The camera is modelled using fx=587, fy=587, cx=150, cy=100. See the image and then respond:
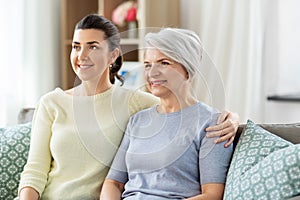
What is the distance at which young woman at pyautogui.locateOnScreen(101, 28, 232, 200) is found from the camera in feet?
5.93

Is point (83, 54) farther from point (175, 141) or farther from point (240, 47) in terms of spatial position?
point (240, 47)

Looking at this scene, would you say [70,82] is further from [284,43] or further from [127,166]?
[127,166]

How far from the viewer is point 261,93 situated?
10.2 feet

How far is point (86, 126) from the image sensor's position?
2043 mm

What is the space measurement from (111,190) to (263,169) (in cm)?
54

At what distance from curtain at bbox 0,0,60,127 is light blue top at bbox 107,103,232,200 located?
1518 millimetres

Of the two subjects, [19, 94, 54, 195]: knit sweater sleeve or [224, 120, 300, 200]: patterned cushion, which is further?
[19, 94, 54, 195]: knit sweater sleeve

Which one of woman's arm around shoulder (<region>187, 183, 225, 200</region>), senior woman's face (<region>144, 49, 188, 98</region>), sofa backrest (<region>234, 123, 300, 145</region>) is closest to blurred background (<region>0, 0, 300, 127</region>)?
sofa backrest (<region>234, 123, 300, 145</region>)

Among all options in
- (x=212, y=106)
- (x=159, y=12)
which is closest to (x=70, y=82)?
(x=159, y=12)

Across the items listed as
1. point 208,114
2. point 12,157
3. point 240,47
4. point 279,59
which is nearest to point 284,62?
point 279,59

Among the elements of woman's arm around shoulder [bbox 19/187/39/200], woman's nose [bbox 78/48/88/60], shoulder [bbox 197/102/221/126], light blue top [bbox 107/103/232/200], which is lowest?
woman's arm around shoulder [bbox 19/187/39/200]

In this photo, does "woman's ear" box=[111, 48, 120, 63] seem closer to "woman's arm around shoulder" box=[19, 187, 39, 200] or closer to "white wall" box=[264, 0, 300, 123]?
"woman's arm around shoulder" box=[19, 187, 39, 200]

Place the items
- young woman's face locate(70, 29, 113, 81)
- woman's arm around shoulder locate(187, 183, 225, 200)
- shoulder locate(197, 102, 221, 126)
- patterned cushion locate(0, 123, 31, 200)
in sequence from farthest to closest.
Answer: patterned cushion locate(0, 123, 31, 200), young woman's face locate(70, 29, 113, 81), shoulder locate(197, 102, 221, 126), woman's arm around shoulder locate(187, 183, 225, 200)

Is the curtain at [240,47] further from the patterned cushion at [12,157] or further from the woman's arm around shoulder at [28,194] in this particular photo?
the woman's arm around shoulder at [28,194]
